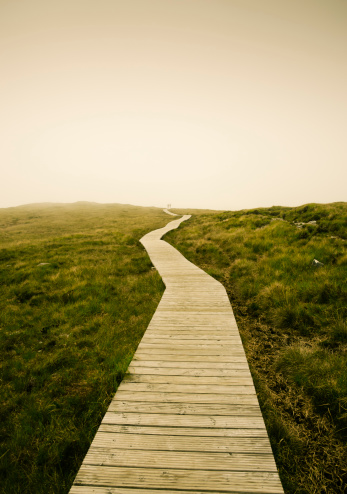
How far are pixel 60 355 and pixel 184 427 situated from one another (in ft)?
11.3

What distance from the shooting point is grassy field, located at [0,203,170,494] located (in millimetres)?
3001

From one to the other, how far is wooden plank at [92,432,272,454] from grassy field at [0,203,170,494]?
2.32 feet

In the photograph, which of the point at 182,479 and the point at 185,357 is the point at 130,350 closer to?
the point at 185,357

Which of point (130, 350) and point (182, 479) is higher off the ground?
point (182, 479)

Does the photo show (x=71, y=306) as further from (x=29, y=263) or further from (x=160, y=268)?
(x=29, y=263)

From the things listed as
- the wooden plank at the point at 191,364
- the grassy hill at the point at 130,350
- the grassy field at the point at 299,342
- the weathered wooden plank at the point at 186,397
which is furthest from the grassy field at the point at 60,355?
the grassy field at the point at 299,342

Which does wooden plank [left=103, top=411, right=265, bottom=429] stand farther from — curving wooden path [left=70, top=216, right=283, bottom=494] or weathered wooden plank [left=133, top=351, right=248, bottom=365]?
weathered wooden plank [left=133, top=351, right=248, bottom=365]

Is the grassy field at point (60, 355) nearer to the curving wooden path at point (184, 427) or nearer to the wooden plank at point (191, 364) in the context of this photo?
the wooden plank at point (191, 364)

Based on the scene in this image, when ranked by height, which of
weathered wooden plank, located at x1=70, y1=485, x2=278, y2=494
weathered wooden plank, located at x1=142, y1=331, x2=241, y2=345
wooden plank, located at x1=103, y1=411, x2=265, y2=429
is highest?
weathered wooden plank, located at x1=70, y1=485, x2=278, y2=494

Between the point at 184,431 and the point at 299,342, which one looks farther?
the point at 299,342

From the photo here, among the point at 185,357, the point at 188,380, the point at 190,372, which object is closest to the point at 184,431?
the point at 188,380

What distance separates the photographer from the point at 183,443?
2664mm

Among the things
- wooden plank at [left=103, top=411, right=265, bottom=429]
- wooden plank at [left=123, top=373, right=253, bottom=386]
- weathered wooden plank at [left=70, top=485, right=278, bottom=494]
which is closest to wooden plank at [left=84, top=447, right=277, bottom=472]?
weathered wooden plank at [left=70, top=485, right=278, bottom=494]

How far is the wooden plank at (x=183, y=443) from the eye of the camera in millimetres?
2592
